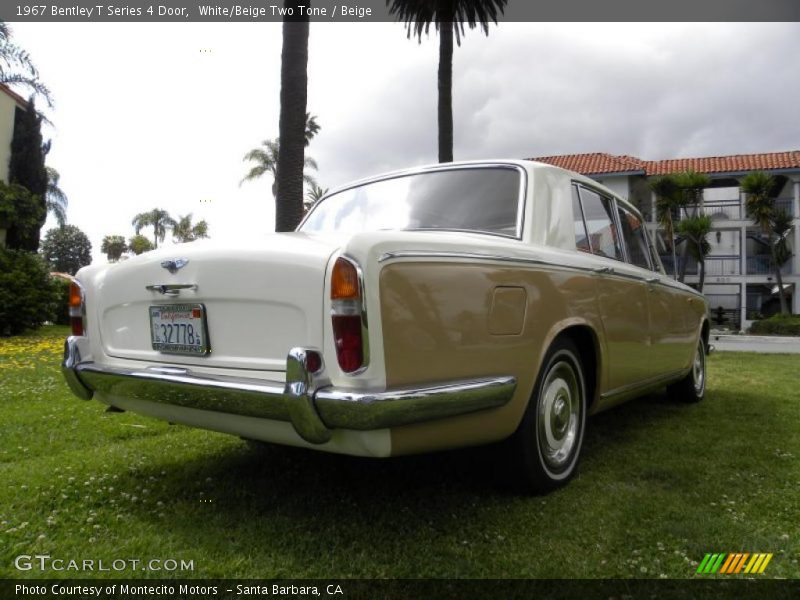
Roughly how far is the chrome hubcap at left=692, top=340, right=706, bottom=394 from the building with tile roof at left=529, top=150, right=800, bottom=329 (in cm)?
2555

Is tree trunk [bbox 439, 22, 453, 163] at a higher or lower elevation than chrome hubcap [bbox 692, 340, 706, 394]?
higher

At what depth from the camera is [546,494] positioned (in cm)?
288

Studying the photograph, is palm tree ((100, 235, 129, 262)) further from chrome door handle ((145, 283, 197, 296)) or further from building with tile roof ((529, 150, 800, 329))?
chrome door handle ((145, 283, 197, 296))

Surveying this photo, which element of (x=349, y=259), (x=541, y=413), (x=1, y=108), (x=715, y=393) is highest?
(x=1, y=108)

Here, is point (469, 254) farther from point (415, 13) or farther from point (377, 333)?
point (415, 13)

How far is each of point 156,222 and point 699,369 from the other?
2651 inches

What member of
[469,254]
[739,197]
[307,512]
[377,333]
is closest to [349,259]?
[377,333]

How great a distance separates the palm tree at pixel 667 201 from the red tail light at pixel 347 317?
27.2 m

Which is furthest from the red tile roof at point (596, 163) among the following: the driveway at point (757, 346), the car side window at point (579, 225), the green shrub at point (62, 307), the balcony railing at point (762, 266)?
the car side window at point (579, 225)

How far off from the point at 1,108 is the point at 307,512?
2537 centimetres

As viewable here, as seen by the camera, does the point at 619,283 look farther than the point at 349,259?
Yes

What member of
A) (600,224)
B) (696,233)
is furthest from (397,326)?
(696,233)

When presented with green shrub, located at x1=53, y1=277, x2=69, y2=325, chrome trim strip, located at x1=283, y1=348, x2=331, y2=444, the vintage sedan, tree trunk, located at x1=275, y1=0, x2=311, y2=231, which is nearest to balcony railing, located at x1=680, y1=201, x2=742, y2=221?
green shrub, located at x1=53, y1=277, x2=69, y2=325

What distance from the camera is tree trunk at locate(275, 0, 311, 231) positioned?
7504mm
